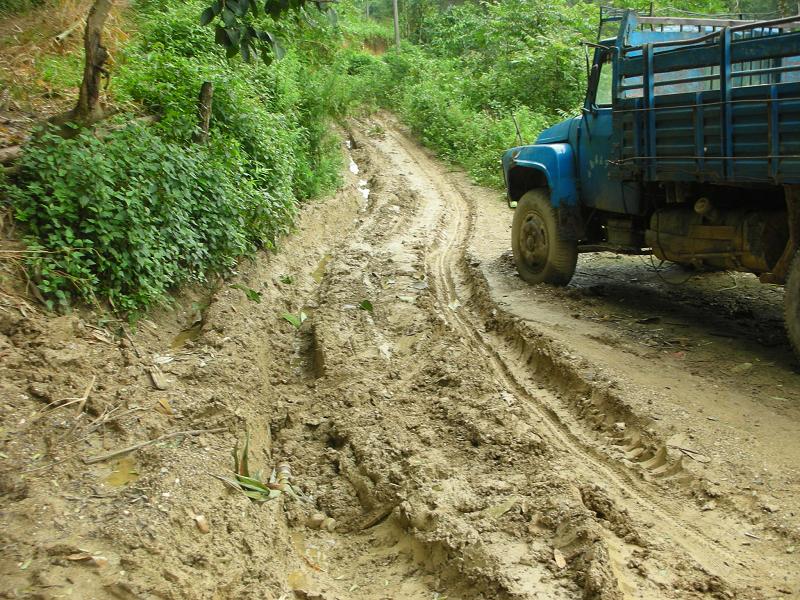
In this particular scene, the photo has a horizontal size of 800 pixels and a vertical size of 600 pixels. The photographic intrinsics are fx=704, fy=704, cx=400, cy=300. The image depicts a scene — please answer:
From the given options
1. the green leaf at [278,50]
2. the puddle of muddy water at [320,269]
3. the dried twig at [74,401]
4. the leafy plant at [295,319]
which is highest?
the green leaf at [278,50]

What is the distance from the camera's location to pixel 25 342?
5008 mm

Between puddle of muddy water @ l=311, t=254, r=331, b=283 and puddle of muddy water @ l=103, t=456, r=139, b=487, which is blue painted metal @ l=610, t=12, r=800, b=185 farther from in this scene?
puddle of muddy water @ l=103, t=456, r=139, b=487

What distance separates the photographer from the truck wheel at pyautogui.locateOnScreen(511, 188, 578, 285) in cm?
803

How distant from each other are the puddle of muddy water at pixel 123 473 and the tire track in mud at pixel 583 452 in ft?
8.93

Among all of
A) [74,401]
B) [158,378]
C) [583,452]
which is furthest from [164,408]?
[583,452]

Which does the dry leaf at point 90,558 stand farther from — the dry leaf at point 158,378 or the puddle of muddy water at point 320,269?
the puddle of muddy water at point 320,269

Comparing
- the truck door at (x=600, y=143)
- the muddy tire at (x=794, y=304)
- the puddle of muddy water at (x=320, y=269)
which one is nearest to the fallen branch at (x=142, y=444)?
the muddy tire at (x=794, y=304)

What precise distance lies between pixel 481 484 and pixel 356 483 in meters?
0.86

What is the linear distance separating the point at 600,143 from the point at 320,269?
413 cm

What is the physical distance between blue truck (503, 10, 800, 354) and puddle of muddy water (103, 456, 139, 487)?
477 centimetres

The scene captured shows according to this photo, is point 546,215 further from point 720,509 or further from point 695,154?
point 720,509

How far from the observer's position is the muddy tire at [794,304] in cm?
529

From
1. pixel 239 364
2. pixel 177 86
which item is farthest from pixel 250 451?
pixel 177 86

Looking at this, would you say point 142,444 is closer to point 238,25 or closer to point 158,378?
point 158,378
